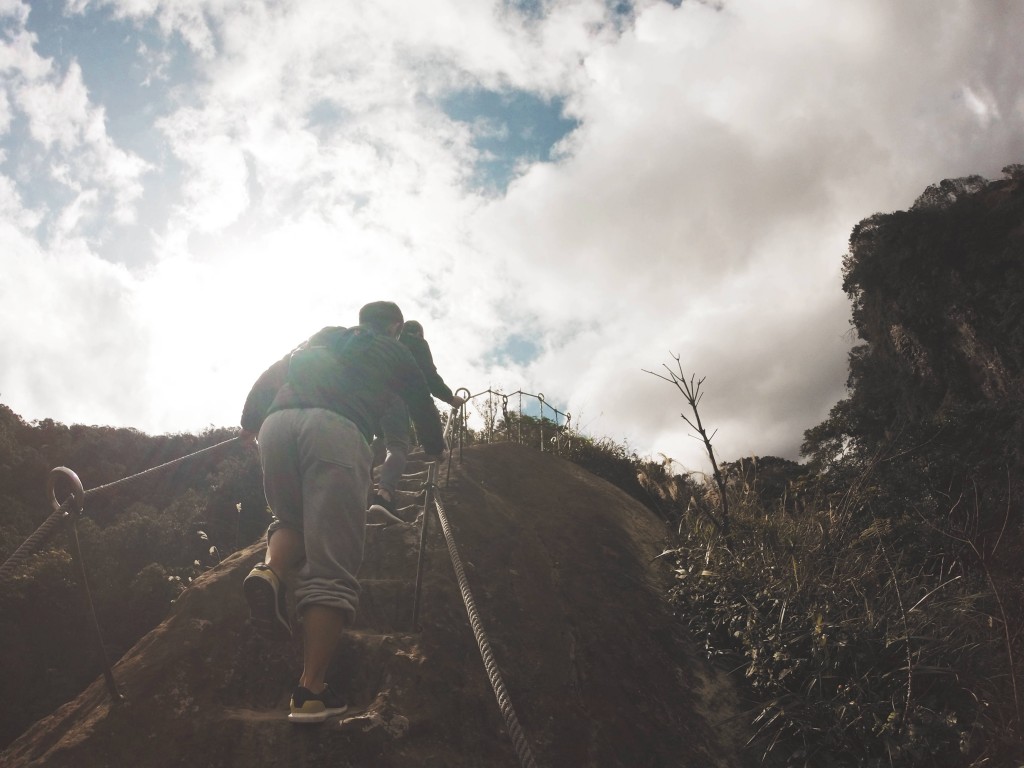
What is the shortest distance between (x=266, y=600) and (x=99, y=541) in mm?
6916

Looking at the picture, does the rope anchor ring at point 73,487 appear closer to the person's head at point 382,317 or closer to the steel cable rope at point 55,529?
the steel cable rope at point 55,529

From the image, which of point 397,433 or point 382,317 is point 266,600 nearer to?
point 382,317

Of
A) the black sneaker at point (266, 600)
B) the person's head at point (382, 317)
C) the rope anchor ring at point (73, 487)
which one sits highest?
the person's head at point (382, 317)

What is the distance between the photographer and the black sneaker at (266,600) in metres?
2.29

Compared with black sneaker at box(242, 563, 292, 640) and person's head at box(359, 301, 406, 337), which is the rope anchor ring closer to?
black sneaker at box(242, 563, 292, 640)

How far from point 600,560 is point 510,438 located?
613 cm

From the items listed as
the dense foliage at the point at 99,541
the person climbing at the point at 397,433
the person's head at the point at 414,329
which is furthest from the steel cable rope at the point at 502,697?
the person's head at the point at 414,329

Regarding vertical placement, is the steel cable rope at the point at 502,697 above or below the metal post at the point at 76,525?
below

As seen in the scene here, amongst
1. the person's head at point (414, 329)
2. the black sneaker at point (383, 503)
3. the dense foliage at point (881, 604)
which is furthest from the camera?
the person's head at point (414, 329)

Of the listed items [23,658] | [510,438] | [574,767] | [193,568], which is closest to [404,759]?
[574,767]

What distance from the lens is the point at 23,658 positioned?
5555mm

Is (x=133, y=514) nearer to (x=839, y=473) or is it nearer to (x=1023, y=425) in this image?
(x=839, y=473)

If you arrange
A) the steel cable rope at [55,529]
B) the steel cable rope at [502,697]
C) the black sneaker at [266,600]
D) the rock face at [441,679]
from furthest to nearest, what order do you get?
the rock face at [441,679] < the black sneaker at [266,600] < the steel cable rope at [55,529] < the steel cable rope at [502,697]

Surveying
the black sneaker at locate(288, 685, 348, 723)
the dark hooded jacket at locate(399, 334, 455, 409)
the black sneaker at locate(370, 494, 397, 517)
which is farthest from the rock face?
the dark hooded jacket at locate(399, 334, 455, 409)
